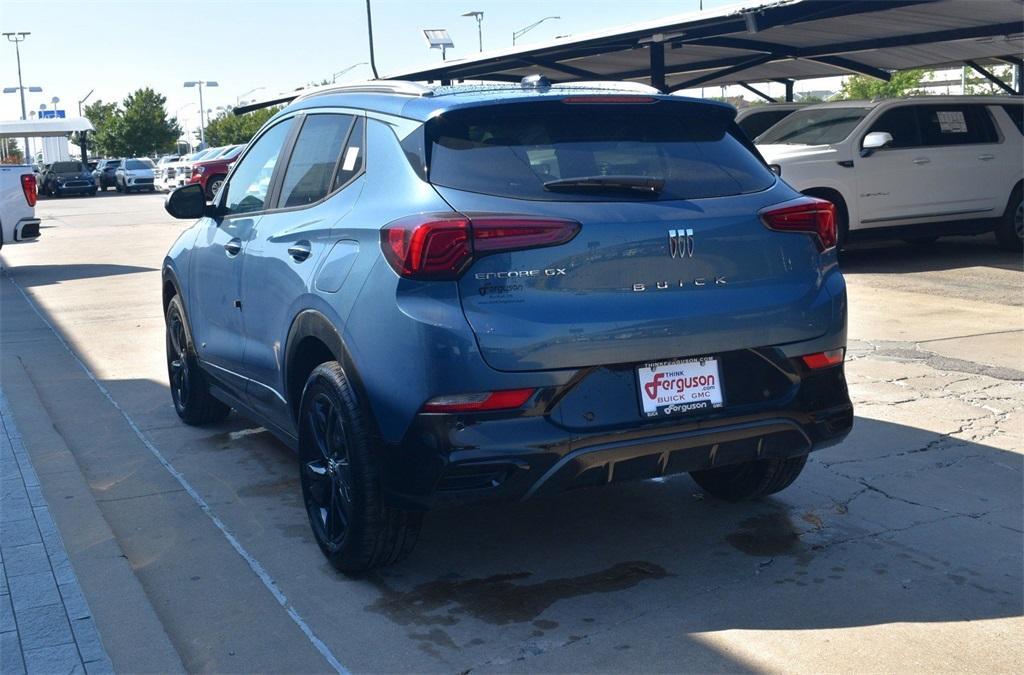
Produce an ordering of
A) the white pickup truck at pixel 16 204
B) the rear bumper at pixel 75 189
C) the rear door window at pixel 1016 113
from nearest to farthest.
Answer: the rear door window at pixel 1016 113, the white pickup truck at pixel 16 204, the rear bumper at pixel 75 189

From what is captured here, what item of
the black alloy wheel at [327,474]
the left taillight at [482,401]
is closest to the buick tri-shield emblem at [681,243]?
the left taillight at [482,401]

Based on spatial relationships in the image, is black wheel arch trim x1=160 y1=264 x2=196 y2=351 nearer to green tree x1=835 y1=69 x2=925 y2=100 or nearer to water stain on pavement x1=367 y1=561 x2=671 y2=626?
water stain on pavement x1=367 y1=561 x2=671 y2=626

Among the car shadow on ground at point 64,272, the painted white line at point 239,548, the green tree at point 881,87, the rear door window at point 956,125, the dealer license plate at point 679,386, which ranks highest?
the green tree at point 881,87

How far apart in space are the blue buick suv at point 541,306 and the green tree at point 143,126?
3168 inches

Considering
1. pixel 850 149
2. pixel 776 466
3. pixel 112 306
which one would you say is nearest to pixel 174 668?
pixel 776 466

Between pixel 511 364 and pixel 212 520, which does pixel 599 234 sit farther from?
pixel 212 520

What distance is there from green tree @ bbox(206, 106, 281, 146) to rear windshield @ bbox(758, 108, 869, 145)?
2352 inches

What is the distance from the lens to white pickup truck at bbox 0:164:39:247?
16.2m

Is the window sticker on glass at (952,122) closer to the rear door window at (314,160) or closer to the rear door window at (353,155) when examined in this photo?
the rear door window at (314,160)

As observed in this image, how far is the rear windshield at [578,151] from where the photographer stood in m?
4.05

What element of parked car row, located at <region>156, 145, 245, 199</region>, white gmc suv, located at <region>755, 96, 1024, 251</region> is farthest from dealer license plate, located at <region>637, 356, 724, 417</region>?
parked car row, located at <region>156, 145, 245, 199</region>

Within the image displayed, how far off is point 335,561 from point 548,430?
111cm

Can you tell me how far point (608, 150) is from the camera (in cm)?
422

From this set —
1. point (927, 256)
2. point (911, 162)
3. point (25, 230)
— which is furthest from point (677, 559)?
point (25, 230)
